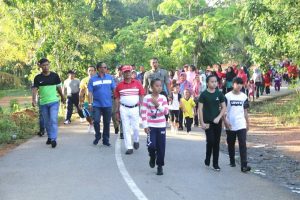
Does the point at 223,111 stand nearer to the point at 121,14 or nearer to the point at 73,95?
the point at 73,95

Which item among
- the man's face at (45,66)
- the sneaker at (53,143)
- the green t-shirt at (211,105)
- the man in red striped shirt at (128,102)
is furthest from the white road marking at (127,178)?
the man's face at (45,66)

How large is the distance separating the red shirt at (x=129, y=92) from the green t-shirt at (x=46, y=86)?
5.68ft

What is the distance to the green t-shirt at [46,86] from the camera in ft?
39.0

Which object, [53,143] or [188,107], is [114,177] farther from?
[188,107]

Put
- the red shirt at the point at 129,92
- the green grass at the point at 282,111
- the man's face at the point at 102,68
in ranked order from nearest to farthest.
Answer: the red shirt at the point at 129,92 < the man's face at the point at 102,68 < the green grass at the point at 282,111

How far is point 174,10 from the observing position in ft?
96.9

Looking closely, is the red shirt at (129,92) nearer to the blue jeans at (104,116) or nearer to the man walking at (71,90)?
the blue jeans at (104,116)

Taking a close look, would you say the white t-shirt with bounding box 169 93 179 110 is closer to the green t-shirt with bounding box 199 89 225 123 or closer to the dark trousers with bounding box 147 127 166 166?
the green t-shirt with bounding box 199 89 225 123

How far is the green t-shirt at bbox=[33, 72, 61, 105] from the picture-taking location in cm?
1188

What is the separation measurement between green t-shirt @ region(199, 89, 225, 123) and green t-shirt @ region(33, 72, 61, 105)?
13.0 feet

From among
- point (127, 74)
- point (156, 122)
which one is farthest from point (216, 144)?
point (127, 74)

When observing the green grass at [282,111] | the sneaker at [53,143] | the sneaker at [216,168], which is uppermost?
the green grass at [282,111]

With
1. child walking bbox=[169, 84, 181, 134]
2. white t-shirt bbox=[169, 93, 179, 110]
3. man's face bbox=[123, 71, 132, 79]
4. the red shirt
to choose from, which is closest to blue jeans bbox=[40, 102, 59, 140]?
the red shirt

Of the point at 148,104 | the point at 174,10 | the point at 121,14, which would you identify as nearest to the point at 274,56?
the point at 174,10
